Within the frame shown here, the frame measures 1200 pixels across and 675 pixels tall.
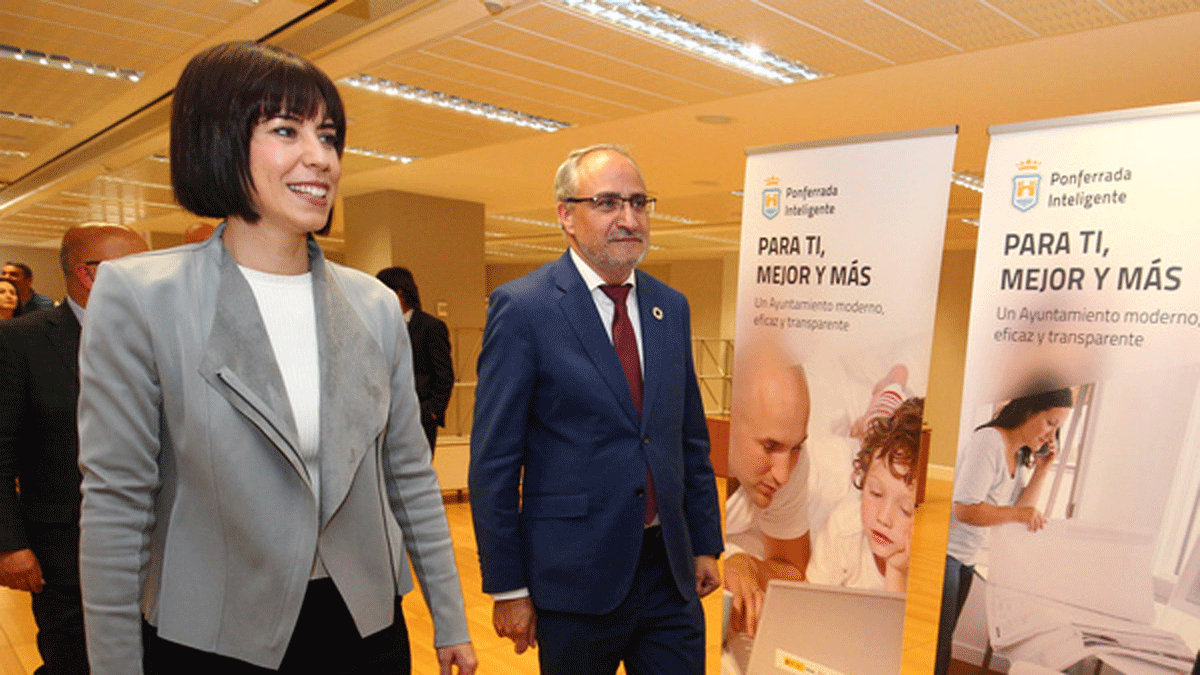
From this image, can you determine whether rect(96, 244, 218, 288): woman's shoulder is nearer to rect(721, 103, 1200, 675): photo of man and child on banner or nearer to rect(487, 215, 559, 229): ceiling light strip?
rect(721, 103, 1200, 675): photo of man and child on banner

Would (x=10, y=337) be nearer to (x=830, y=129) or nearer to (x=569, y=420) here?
(x=569, y=420)

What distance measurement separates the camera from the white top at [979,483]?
2.31 m

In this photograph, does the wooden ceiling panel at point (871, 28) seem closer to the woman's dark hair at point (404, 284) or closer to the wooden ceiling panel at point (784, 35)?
the wooden ceiling panel at point (784, 35)

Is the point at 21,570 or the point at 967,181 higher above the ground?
the point at 967,181

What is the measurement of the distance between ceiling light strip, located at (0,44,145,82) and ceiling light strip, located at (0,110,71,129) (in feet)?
5.99

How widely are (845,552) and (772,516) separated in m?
0.29

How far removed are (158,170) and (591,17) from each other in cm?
627

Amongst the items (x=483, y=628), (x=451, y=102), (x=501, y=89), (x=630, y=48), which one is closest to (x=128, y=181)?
(x=451, y=102)

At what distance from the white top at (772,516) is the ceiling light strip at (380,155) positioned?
18.1 feet

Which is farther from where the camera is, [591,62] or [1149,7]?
[591,62]

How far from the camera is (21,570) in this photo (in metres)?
1.97

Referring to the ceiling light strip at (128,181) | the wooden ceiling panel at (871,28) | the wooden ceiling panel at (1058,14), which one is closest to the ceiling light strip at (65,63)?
the ceiling light strip at (128,181)

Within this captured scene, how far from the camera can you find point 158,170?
7844 millimetres

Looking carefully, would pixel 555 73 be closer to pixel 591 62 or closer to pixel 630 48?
pixel 591 62
